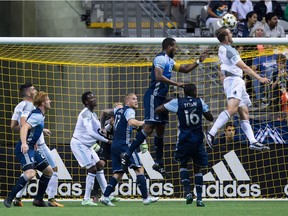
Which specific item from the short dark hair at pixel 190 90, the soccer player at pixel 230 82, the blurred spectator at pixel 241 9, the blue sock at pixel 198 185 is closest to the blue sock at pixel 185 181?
the blue sock at pixel 198 185

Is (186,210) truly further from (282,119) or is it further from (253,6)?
(253,6)

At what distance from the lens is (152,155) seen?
68.1 ft

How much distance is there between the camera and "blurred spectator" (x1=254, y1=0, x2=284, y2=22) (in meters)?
24.7

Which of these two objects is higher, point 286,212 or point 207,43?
point 207,43

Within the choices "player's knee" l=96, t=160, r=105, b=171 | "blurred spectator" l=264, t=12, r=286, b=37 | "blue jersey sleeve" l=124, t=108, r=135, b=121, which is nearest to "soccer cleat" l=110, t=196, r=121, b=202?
"player's knee" l=96, t=160, r=105, b=171

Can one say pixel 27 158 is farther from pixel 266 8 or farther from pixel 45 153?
pixel 266 8

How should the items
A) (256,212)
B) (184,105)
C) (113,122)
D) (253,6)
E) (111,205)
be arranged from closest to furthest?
(256,212)
(184,105)
(111,205)
(113,122)
(253,6)

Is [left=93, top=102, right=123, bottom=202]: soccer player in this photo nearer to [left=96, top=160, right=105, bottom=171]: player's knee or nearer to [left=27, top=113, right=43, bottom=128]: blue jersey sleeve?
[left=96, top=160, right=105, bottom=171]: player's knee

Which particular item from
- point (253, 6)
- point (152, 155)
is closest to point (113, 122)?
point (152, 155)

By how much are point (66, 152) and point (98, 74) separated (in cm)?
186

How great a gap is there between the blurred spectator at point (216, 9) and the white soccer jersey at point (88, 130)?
6119 mm

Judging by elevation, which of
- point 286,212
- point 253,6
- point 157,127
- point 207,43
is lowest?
point 286,212

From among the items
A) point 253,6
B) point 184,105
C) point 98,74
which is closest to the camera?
point 184,105

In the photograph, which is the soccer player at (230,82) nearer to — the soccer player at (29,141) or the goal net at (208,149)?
the goal net at (208,149)
